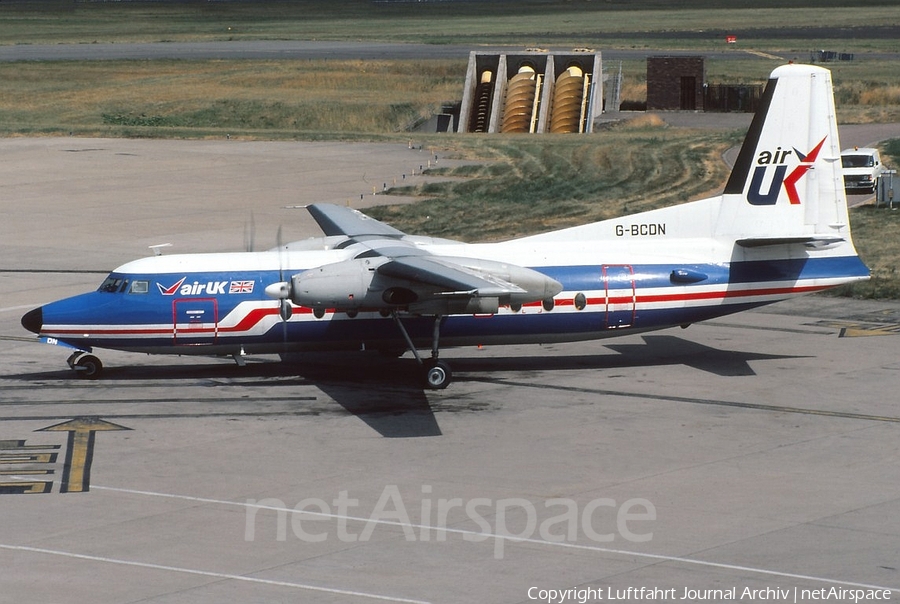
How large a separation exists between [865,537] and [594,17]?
185273 millimetres

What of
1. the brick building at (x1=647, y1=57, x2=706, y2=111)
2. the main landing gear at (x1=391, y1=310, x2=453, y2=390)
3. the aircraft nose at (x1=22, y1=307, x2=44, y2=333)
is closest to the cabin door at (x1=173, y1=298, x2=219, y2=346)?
the aircraft nose at (x1=22, y1=307, x2=44, y2=333)

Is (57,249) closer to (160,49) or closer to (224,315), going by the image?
(224,315)

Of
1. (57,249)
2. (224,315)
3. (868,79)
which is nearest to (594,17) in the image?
(868,79)

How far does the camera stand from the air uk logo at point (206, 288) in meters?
Answer: 28.9

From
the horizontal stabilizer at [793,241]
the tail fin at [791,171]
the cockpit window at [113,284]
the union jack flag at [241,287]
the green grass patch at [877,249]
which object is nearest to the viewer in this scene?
the union jack flag at [241,287]

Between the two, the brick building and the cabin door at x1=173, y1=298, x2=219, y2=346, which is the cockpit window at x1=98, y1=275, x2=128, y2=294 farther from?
the brick building

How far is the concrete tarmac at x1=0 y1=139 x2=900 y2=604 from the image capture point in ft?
57.8

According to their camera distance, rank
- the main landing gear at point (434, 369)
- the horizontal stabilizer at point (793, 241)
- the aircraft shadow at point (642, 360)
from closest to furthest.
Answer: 1. the main landing gear at point (434, 369)
2. the horizontal stabilizer at point (793, 241)
3. the aircraft shadow at point (642, 360)

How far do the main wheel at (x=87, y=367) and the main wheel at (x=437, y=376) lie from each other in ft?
26.5

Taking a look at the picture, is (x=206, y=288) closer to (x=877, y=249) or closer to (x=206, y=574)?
(x=206, y=574)

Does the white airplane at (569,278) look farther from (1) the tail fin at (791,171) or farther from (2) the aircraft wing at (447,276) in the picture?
(2) the aircraft wing at (447,276)

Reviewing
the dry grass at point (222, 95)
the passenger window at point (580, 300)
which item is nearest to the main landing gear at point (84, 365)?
the passenger window at point (580, 300)

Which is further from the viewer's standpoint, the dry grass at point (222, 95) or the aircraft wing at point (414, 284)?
the dry grass at point (222, 95)

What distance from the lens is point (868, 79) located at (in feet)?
327
